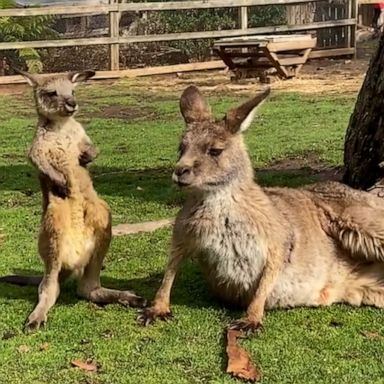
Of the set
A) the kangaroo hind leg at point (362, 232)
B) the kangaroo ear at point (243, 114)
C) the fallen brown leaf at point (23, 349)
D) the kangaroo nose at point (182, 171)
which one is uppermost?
the kangaroo ear at point (243, 114)

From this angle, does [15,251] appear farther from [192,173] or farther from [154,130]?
[154,130]

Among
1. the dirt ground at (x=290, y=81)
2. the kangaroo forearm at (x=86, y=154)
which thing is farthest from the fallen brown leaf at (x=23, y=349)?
the dirt ground at (x=290, y=81)

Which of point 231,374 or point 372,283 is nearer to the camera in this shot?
point 231,374

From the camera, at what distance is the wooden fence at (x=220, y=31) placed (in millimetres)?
19125

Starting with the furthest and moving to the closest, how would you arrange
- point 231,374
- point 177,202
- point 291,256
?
point 177,202 → point 291,256 → point 231,374

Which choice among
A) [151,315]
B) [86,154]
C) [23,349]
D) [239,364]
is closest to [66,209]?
[86,154]

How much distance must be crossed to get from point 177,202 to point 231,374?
13.8ft

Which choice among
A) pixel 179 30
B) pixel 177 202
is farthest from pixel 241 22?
pixel 177 202

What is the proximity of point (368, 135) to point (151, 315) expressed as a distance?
3.10 m

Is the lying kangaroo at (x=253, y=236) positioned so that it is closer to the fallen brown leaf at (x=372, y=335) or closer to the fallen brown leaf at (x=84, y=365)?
the fallen brown leaf at (x=372, y=335)

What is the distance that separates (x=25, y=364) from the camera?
4738 millimetres

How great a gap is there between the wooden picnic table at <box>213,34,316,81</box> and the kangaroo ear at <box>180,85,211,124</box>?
12351 mm

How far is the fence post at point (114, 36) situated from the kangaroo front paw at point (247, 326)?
592 inches

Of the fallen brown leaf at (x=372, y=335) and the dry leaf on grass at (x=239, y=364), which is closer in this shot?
the dry leaf on grass at (x=239, y=364)
